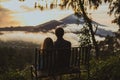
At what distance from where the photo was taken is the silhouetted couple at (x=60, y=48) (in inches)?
478

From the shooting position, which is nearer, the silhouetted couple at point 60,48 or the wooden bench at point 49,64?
the wooden bench at point 49,64

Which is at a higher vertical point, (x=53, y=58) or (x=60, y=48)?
(x=60, y=48)

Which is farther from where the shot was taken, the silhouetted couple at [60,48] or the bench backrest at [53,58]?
the silhouetted couple at [60,48]

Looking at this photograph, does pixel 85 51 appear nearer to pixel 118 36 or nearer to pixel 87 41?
pixel 87 41

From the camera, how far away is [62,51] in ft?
39.8

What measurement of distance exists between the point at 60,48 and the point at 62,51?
9 centimetres

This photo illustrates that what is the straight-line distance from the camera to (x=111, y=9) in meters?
25.9

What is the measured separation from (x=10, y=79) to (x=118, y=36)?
28466 mm

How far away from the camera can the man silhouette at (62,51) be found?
12.1 meters

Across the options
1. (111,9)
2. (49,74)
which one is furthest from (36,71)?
(111,9)

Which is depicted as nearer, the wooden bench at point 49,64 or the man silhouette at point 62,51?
the wooden bench at point 49,64

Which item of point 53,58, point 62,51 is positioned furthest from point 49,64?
point 62,51

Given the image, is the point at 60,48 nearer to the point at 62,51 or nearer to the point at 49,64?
the point at 62,51

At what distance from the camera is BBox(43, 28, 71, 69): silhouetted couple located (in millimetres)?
12140
